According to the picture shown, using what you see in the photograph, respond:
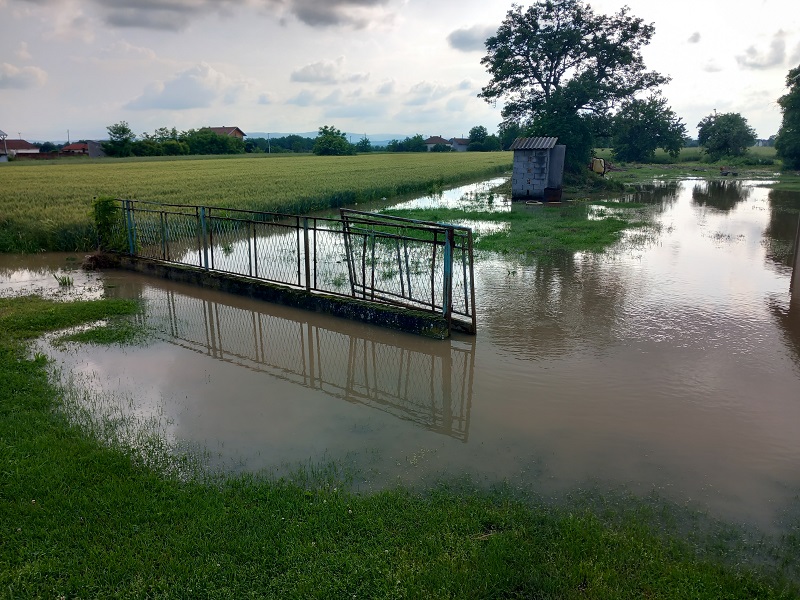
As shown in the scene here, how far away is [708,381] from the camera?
669cm

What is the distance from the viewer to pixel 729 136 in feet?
210

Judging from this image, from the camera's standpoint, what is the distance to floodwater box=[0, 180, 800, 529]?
4992 mm

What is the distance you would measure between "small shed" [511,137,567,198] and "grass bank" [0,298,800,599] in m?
22.1

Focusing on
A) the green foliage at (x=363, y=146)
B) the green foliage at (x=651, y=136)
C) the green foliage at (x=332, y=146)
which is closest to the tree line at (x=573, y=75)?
the green foliage at (x=651, y=136)

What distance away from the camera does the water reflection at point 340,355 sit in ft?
20.9

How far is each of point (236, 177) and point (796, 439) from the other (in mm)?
32489

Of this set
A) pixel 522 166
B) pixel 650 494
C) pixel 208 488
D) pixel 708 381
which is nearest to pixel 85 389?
pixel 208 488

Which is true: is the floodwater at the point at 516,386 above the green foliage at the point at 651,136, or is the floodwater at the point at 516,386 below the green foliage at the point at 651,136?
below

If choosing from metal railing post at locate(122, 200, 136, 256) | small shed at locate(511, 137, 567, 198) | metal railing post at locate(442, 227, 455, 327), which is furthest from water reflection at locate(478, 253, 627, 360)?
small shed at locate(511, 137, 567, 198)

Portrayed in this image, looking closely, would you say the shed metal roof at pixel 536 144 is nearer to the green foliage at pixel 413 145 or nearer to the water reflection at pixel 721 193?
the water reflection at pixel 721 193

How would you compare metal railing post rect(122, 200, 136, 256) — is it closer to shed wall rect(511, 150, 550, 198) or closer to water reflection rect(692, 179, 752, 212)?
shed wall rect(511, 150, 550, 198)

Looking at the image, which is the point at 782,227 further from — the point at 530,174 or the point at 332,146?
the point at 332,146

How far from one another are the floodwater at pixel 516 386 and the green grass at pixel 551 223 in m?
3.65

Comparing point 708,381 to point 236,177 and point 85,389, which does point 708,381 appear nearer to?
point 85,389
